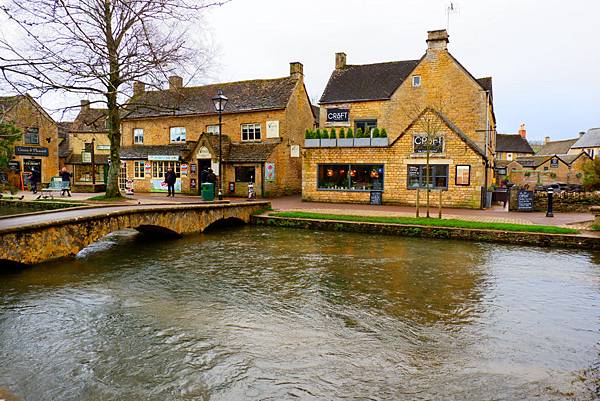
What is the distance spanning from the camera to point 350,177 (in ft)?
79.5

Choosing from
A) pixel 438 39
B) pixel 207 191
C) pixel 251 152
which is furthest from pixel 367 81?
pixel 207 191

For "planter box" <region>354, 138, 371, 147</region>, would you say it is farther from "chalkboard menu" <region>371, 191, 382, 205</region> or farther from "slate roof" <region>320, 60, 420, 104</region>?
"slate roof" <region>320, 60, 420, 104</region>

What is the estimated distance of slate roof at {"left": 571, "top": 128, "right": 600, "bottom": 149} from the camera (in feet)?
214

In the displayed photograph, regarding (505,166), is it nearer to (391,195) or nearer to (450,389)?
(391,195)

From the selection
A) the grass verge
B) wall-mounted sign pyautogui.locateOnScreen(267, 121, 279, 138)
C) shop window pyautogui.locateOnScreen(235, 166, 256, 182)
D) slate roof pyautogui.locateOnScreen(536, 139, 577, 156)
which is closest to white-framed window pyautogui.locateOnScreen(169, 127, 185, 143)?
shop window pyautogui.locateOnScreen(235, 166, 256, 182)

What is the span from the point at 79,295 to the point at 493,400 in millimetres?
7365

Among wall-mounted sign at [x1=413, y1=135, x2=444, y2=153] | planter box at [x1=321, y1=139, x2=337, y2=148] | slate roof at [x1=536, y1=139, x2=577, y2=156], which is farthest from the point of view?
slate roof at [x1=536, y1=139, x2=577, y2=156]

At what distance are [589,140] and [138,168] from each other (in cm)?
6851

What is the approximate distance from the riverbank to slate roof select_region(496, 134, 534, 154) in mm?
59754

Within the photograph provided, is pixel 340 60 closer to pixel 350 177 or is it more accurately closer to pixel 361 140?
pixel 361 140

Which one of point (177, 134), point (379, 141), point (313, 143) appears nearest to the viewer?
point (379, 141)

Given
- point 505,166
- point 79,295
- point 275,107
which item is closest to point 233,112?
point 275,107

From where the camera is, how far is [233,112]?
2942 centimetres

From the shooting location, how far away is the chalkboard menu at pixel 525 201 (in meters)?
20.2
